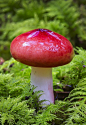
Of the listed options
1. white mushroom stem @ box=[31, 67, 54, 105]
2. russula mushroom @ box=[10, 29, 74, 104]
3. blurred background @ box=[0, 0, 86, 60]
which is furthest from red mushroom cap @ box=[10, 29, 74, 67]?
blurred background @ box=[0, 0, 86, 60]

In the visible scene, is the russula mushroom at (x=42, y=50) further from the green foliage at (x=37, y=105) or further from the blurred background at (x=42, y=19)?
the blurred background at (x=42, y=19)

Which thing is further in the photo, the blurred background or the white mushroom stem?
the blurred background

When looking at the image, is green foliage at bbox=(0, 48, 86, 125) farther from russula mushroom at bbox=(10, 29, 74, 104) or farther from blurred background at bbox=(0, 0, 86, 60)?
blurred background at bbox=(0, 0, 86, 60)

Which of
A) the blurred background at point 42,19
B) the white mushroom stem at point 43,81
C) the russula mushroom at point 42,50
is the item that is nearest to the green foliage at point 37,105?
the white mushroom stem at point 43,81

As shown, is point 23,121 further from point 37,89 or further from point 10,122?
point 37,89

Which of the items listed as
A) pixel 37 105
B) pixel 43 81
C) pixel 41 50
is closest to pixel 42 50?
pixel 41 50

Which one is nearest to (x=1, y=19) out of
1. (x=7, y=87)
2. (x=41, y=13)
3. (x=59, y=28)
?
(x=41, y=13)
